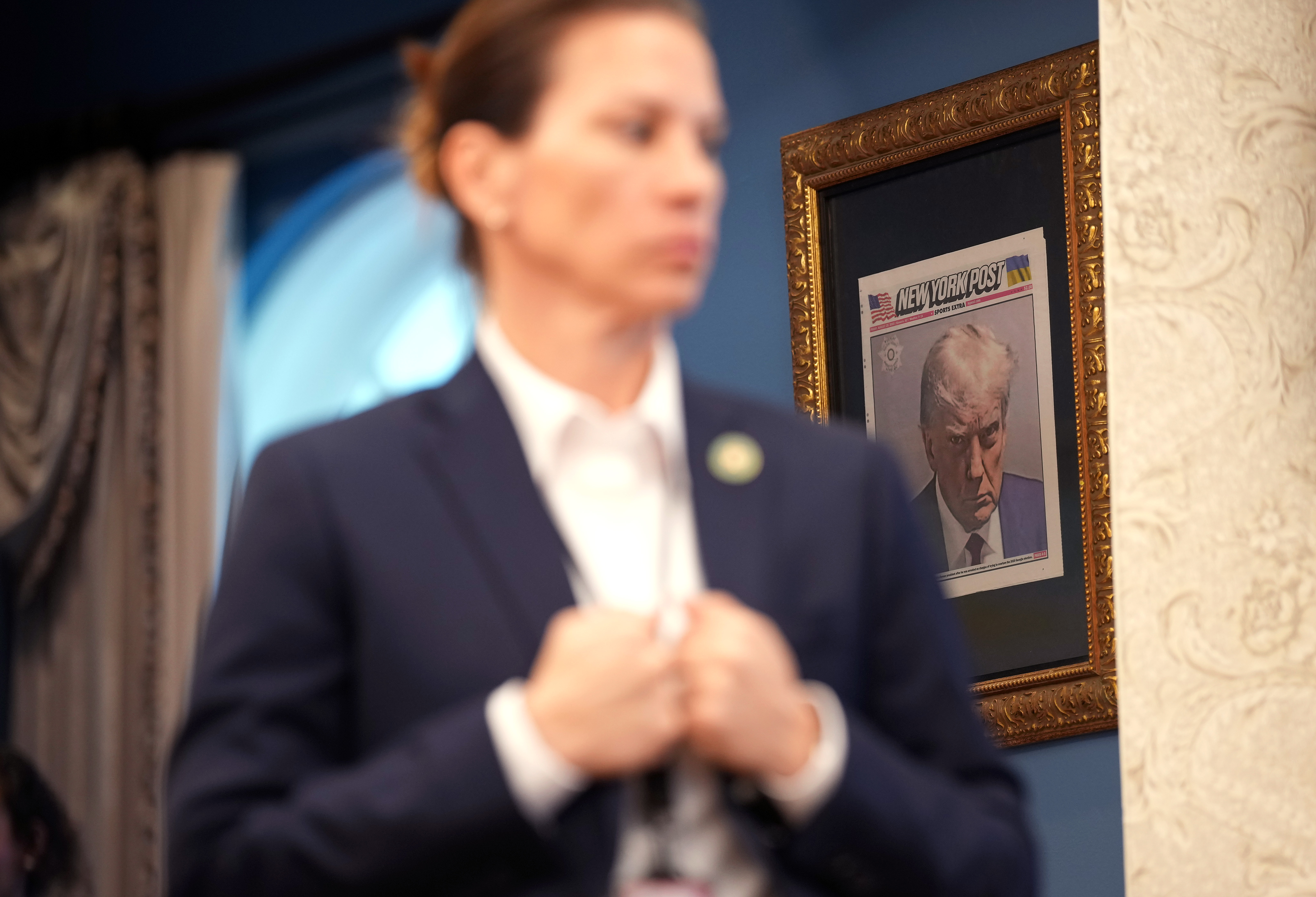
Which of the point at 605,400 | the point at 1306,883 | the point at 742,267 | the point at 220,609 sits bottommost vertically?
the point at 1306,883

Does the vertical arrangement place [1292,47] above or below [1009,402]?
above

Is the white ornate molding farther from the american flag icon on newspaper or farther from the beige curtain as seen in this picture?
the beige curtain

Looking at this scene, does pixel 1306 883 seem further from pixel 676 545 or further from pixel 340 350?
pixel 340 350

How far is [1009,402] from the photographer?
3080 mm

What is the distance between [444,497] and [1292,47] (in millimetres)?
1313

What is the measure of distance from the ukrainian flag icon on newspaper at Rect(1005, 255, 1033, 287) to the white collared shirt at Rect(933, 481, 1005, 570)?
0.37 meters

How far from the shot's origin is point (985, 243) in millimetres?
3137

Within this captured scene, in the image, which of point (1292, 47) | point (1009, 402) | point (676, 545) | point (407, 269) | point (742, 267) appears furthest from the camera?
point (407, 269)

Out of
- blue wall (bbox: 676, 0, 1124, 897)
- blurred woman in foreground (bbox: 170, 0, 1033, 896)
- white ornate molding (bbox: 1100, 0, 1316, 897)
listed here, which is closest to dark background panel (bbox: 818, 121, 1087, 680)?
blue wall (bbox: 676, 0, 1124, 897)

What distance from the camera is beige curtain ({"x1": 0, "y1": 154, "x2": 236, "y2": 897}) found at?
4.67 meters

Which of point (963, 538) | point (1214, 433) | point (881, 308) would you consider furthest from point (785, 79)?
point (1214, 433)

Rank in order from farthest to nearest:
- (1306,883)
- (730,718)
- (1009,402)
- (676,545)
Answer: (1009,402) → (1306,883) → (676,545) → (730,718)

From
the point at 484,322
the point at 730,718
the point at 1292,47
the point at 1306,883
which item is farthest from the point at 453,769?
the point at 1292,47

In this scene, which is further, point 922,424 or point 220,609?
point 922,424
